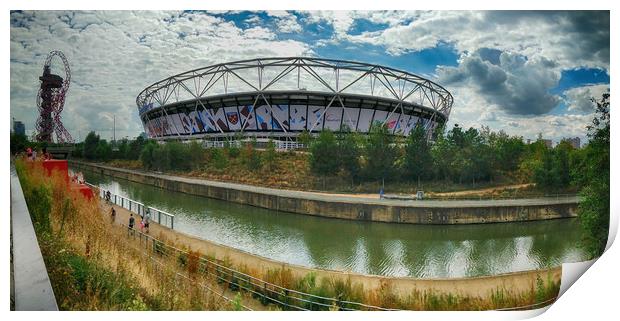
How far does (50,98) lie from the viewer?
6.58 m

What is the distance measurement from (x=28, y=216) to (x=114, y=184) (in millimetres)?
2969

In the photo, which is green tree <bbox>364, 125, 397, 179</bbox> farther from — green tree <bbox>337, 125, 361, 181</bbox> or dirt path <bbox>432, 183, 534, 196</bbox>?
dirt path <bbox>432, 183, 534, 196</bbox>

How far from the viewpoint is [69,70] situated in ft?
21.2

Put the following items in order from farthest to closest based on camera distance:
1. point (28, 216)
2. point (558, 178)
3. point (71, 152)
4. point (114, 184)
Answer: point (558, 178)
point (114, 184)
point (71, 152)
point (28, 216)

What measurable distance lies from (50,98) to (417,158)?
773 centimetres

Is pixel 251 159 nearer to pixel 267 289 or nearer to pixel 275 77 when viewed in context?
pixel 275 77

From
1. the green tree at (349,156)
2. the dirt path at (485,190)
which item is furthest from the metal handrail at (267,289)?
the dirt path at (485,190)

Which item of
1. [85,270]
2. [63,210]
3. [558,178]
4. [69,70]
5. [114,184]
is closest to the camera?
[85,270]

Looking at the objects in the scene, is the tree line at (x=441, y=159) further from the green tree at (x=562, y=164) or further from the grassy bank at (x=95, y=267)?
the grassy bank at (x=95, y=267)

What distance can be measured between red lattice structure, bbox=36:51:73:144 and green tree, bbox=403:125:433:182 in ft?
23.6

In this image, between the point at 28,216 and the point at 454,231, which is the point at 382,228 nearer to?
the point at 454,231

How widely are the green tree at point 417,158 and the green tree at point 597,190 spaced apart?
3.73 meters

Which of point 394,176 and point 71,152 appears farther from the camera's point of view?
point 394,176
